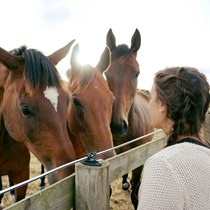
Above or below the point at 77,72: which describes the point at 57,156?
below

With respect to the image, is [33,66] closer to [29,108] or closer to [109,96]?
[29,108]

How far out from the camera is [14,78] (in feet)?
9.48

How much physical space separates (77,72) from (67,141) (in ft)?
3.66

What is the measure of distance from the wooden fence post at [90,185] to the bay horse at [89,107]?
0.92 meters

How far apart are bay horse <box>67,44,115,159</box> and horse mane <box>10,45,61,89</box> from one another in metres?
0.47

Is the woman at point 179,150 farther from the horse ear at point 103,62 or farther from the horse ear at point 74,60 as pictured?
the horse ear at point 103,62

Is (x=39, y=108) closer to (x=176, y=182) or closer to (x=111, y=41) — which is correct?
(x=176, y=182)

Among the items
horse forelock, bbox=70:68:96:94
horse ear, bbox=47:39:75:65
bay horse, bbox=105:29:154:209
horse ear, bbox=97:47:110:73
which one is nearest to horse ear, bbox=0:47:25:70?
horse ear, bbox=47:39:75:65

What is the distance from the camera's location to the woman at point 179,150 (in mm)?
1008

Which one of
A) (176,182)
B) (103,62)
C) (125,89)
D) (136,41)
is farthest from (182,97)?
(136,41)

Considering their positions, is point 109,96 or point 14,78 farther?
point 109,96

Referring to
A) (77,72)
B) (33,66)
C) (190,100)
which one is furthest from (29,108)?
(190,100)

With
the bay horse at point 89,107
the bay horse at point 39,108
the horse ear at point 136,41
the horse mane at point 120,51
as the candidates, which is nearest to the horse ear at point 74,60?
the bay horse at point 89,107

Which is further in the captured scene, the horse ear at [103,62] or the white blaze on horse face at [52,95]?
the horse ear at [103,62]
